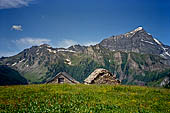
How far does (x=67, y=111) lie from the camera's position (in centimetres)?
1442

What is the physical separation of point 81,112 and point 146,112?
690 centimetres

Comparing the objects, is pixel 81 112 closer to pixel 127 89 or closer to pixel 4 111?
pixel 4 111

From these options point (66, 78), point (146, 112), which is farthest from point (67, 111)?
point (66, 78)

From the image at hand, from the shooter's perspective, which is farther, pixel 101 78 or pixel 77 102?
pixel 101 78

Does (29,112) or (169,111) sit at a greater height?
(29,112)

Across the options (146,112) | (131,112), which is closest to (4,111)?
(131,112)

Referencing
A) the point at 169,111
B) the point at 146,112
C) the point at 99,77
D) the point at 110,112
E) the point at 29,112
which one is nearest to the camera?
the point at 29,112

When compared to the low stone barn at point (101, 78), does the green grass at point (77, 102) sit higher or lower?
lower

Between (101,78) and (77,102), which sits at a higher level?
(101,78)

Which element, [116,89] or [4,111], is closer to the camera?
[4,111]

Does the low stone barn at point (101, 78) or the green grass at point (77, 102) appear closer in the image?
the green grass at point (77, 102)

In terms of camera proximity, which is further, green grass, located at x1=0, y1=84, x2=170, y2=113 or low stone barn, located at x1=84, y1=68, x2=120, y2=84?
low stone barn, located at x1=84, y1=68, x2=120, y2=84

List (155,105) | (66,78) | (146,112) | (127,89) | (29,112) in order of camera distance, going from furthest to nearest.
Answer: (66,78) → (127,89) → (155,105) → (146,112) → (29,112)

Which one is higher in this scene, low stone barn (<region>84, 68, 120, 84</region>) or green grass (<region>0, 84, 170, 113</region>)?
low stone barn (<region>84, 68, 120, 84</region>)
